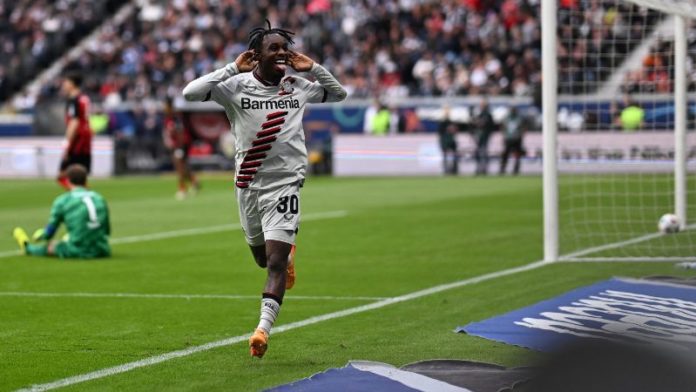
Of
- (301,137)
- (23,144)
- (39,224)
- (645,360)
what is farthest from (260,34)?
(23,144)

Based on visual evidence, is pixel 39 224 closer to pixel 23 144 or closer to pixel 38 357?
pixel 38 357

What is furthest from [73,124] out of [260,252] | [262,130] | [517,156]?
[517,156]

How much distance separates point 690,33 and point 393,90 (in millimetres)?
24376

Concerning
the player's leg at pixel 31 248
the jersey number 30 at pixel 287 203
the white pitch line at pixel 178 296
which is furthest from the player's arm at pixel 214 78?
the player's leg at pixel 31 248

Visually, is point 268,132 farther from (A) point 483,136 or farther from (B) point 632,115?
(A) point 483,136

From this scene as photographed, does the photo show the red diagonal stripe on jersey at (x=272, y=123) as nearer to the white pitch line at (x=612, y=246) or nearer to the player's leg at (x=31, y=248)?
the white pitch line at (x=612, y=246)

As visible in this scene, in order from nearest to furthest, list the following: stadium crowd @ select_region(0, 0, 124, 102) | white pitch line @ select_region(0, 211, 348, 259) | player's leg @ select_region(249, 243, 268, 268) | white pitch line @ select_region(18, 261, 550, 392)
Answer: white pitch line @ select_region(18, 261, 550, 392)
player's leg @ select_region(249, 243, 268, 268)
white pitch line @ select_region(0, 211, 348, 259)
stadium crowd @ select_region(0, 0, 124, 102)

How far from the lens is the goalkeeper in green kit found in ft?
46.8

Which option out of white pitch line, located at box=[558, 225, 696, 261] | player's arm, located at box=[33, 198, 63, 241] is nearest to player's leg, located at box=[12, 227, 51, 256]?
player's arm, located at box=[33, 198, 63, 241]

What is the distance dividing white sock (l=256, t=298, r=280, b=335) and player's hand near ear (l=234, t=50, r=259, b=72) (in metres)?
1.44

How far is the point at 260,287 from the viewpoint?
1206 centimetres

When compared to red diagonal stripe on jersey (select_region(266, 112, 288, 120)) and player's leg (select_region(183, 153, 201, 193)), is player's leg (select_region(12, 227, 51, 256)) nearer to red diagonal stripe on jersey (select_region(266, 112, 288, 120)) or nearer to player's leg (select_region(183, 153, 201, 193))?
red diagonal stripe on jersey (select_region(266, 112, 288, 120))

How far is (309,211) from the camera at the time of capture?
2258cm

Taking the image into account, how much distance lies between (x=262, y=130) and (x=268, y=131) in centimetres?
4
